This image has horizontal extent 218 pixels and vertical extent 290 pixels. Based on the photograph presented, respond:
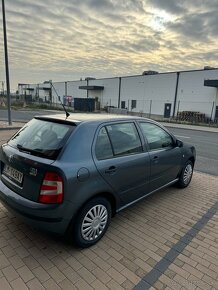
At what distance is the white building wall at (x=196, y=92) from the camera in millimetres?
26844

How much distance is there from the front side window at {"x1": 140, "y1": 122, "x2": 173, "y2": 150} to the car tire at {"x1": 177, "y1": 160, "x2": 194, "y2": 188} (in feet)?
2.62

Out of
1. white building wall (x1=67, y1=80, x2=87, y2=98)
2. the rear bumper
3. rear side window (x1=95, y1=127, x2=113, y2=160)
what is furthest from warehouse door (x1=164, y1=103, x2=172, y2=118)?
the rear bumper

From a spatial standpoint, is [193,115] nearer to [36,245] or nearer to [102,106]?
[102,106]

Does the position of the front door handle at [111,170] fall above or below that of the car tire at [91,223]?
above

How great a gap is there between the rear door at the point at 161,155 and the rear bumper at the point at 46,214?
5.53 feet

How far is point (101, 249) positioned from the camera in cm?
289

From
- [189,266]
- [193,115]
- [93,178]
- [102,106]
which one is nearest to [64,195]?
[93,178]

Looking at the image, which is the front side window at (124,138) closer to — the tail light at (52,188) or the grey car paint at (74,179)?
the grey car paint at (74,179)

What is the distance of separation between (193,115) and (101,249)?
87.1 ft

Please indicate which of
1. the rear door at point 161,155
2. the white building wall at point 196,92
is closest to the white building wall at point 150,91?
the white building wall at point 196,92

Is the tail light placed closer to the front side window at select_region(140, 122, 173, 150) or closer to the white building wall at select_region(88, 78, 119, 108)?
the front side window at select_region(140, 122, 173, 150)

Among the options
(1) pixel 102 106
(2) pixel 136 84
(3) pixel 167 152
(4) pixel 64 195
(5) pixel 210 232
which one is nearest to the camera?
(4) pixel 64 195

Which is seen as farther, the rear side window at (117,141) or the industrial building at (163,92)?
the industrial building at (163,92)

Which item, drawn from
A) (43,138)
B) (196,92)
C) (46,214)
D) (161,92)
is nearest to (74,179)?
(46,214)
